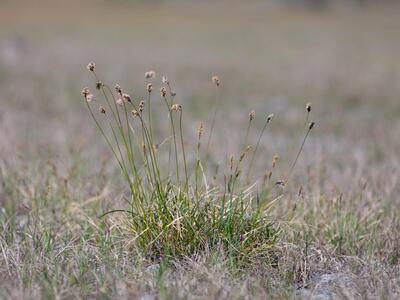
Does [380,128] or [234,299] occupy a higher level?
[234,299]

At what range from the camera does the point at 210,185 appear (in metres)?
4.65

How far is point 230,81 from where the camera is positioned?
1288 cm

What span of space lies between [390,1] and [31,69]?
4264 cm

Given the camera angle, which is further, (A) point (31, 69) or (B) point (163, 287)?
(A) point (31, 69)

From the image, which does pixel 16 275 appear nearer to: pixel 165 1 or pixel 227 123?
pixel 227 123

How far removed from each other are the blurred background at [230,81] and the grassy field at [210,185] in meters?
0.05

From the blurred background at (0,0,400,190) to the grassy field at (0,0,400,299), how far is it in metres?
0.05

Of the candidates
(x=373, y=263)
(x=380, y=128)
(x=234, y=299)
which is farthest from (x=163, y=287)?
(x=380, y=128)

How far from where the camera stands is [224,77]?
13.4 meters

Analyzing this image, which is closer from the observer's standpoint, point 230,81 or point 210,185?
point 210,185

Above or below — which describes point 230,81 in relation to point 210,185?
below

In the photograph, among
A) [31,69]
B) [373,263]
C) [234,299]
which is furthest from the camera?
[31,69]

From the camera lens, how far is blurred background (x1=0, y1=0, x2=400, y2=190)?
712 cm

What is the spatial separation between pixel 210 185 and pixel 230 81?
841 cm
